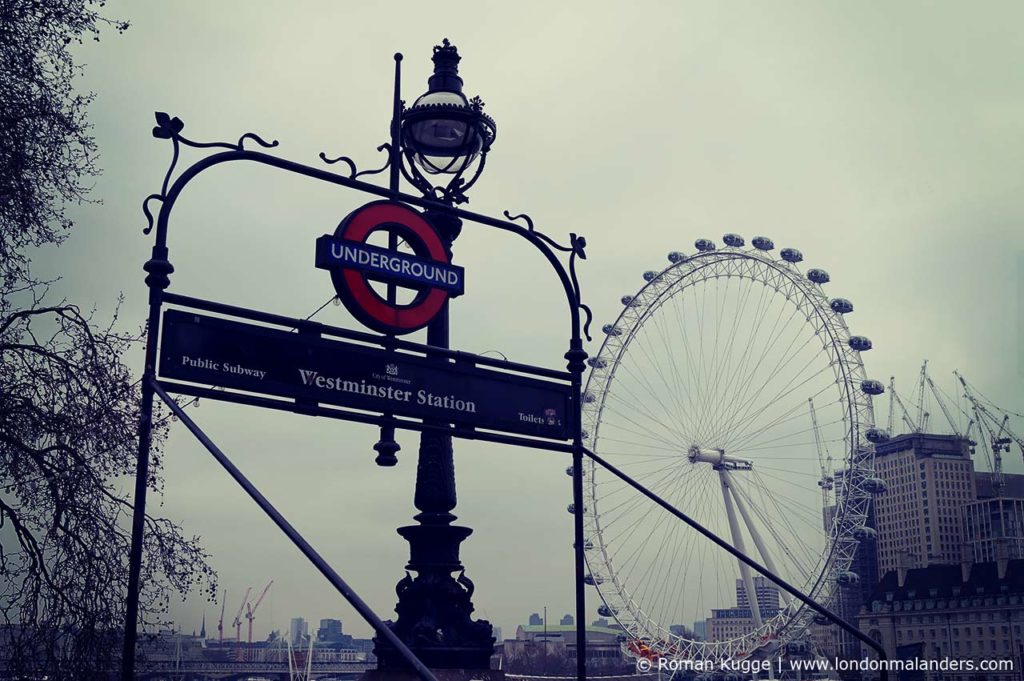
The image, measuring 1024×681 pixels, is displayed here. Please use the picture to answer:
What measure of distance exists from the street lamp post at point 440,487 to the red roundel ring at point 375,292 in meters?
0.28

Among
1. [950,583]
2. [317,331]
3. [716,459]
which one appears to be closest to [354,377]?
[317,331]

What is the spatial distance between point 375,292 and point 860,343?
4712 cm

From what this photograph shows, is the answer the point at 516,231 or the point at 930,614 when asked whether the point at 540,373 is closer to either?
the point at 516,231

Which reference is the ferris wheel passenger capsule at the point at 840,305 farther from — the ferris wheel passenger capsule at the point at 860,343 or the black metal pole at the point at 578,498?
the black metal pole at the point at 578,498

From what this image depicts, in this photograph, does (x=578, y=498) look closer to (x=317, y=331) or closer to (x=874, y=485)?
(x=317, y=331)

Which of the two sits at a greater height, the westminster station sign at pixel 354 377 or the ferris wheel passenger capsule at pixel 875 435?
the ferris wheel passenger capsule at pixel 875 435

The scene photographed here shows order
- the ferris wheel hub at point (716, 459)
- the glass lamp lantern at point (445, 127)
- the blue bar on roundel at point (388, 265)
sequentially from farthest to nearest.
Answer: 1. the ferris wheel hub at point (716, 459)
2. the glass lamp lantern at point (445, 127)
3. the blue bar on roundel at point (388, 265)

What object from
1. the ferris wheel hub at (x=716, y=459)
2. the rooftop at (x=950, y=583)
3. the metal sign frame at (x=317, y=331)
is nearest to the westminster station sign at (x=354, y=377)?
the metal sign frame at (x=317, y=331)

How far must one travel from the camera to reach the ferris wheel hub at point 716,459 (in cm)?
5141

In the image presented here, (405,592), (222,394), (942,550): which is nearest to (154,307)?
(222,394)

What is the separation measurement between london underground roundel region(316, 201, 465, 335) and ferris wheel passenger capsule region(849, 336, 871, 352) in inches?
1822

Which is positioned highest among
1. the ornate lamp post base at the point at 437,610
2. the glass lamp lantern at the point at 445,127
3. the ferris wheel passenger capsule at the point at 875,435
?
the ferris wheel passenger capsule at the point at 875,435

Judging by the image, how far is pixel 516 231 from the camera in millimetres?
11297

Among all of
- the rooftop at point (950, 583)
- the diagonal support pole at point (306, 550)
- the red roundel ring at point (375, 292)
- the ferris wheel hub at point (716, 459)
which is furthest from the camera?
the rooftop at point (950, 583)
